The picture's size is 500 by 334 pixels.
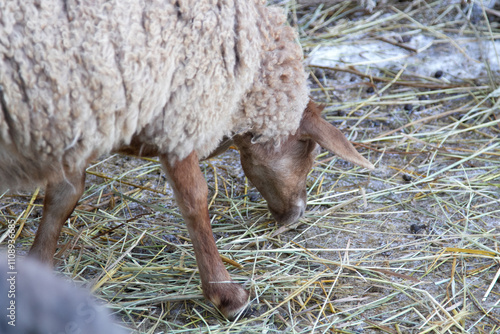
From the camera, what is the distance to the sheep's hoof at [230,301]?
3.04 metres

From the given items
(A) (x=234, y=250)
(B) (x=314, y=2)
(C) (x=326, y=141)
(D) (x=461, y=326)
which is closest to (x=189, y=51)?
(C) (x=326, y=141)

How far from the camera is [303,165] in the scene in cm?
351

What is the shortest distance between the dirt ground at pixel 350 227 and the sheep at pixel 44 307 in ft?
5.84

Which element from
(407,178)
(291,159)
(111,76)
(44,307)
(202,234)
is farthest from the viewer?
(407,178)

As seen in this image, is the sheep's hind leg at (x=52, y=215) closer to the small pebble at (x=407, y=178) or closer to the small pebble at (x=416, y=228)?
the small pebble at (x=416, y=228)

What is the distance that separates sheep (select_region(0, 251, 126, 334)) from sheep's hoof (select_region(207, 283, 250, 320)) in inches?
71.6

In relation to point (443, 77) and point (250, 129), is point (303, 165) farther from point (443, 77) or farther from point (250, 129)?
point (443, 77)

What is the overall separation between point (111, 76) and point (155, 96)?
23cm

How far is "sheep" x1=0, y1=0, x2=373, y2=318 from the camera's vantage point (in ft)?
7.41

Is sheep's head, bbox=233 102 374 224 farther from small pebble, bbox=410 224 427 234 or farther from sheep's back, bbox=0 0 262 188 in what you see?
small pebble, bbox=410 224 427 234

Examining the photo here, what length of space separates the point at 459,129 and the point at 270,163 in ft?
7.44

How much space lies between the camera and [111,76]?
7.74 ft

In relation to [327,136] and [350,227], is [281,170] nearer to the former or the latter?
[327,136]

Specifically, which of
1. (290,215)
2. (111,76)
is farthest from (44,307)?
(290,215)
